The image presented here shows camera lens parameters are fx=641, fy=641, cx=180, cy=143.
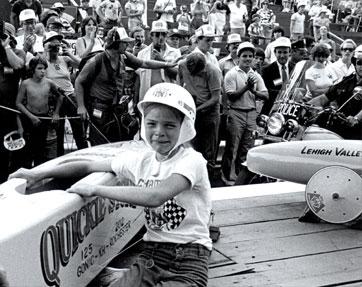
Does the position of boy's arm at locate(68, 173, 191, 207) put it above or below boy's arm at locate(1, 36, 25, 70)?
above

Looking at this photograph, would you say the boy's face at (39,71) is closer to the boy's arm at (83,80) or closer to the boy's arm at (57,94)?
the boy's arm at (57,94)

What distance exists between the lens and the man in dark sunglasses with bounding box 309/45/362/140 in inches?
230

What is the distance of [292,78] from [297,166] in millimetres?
1311

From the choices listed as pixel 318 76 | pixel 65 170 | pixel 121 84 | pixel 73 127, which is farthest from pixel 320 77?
pixel 65 170

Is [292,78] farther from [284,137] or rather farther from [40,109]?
[40,109]

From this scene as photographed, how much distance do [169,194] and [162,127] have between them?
328mm

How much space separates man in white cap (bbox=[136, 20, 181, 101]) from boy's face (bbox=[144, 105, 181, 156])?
5353mm

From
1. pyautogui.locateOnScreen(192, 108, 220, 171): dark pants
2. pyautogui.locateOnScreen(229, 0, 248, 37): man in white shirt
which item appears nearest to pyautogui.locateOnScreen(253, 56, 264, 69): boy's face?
pyautogui.locateOnScreen(192, 108, 220, 171): dark pants

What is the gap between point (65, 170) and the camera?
3820mm

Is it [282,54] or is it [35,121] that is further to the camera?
[282,54]

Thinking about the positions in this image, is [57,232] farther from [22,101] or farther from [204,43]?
[204,43]

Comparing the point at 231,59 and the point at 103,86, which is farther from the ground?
the point at 103,86

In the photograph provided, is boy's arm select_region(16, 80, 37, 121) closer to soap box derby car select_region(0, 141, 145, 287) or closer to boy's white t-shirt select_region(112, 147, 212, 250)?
soap box derby car select_region(0, 141, 145, 287)

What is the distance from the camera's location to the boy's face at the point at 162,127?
310 cm
